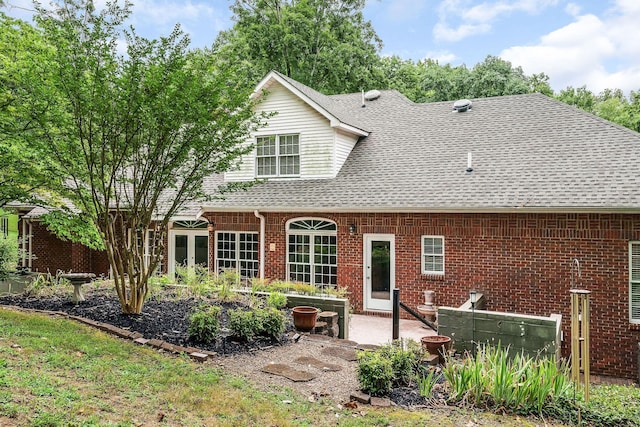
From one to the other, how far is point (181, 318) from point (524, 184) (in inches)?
331

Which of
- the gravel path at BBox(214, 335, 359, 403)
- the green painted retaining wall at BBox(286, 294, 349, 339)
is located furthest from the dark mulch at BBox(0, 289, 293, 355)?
the green painted retaining wall at BBox(286, 294, 349, 339)

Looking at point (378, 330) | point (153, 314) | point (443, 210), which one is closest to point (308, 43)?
point (443, 210)

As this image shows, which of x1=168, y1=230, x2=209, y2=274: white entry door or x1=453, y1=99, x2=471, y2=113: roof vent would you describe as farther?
x1=168, y1=230, x2=209, y2=274: white entry door

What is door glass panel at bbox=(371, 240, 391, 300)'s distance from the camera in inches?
498

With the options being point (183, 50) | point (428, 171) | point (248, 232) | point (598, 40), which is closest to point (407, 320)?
point (428, 171)

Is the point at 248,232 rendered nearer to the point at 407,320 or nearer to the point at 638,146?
the point at 407,320

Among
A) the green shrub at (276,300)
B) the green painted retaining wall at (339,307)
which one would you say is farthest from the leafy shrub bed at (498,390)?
the green shrub at (276,300)

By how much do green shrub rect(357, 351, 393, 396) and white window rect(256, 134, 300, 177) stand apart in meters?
9.73

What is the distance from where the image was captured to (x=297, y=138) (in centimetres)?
1487

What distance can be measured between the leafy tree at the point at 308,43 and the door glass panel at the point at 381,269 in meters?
15.2

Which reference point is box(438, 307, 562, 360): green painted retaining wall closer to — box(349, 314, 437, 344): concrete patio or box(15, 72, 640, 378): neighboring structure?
box(349, 314, 437, 344): concrete patio

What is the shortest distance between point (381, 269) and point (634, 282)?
570 cm

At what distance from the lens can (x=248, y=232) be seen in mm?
14461

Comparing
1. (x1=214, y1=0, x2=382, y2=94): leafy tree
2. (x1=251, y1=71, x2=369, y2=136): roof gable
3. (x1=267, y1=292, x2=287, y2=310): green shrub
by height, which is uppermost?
(x1=214, y1=0, x2=382, y2=94): leafy tree
